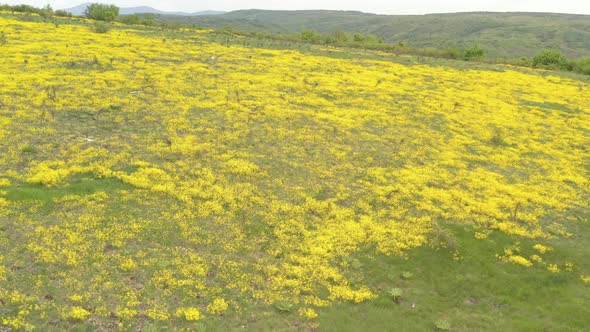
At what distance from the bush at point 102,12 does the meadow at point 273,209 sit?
51.5 m

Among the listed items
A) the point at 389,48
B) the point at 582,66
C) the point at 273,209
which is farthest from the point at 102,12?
the point at 582,66

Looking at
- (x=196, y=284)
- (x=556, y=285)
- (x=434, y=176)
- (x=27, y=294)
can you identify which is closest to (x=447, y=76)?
(x=434, y=176)

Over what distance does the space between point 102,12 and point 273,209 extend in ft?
289

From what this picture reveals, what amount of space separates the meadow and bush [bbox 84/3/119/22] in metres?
51.5

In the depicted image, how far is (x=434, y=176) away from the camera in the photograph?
2691 centimetres

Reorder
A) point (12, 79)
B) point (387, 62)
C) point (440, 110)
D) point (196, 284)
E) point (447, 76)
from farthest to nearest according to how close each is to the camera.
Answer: point (387, 62), point (447, 76), point (440, 110), point (12, 79), point (196, 284)

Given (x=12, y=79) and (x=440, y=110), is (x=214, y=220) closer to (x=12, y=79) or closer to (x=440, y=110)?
(x=12, y=79)

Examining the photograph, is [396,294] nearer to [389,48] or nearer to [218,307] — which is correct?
[218,307]

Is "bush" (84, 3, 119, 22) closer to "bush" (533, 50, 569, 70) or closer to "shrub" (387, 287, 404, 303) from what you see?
"bush" (533, 50, 569, 70)

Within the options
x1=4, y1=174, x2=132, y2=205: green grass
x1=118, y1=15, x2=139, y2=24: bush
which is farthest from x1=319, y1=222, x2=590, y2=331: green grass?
x1=118, y1=15, x2=139, y2=24: bush

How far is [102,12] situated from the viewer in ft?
300

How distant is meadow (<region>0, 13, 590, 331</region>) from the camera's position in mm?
15203

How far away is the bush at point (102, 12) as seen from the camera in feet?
292

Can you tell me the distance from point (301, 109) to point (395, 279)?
75.0 feet
